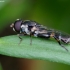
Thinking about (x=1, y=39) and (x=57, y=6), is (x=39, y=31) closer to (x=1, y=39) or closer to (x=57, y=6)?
(x=1, y=39)

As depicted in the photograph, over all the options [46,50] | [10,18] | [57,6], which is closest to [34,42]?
[46,50]

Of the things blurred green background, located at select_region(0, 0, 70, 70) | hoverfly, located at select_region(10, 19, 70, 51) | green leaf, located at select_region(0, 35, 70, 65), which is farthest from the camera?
blurred green background, located at select_region(0, 0, 70, 70)

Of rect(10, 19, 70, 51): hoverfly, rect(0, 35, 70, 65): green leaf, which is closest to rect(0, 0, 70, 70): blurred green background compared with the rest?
rect(10, 19, 70, 51): hoverfly

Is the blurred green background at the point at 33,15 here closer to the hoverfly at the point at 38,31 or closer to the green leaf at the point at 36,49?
the hoverfly at the point at 38,31

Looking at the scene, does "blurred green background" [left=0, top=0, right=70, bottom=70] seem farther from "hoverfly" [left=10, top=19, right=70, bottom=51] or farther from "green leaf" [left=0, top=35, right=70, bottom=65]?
"green leaf" [left=0, top=35, right=70, bottom=65]

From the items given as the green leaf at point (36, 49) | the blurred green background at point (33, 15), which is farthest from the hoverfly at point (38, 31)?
the blurred green background at point (33, 15)

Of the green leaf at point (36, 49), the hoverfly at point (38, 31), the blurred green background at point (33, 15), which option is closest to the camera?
the green leaf at point (36, 49)
